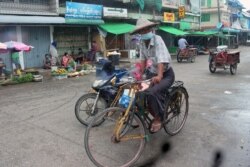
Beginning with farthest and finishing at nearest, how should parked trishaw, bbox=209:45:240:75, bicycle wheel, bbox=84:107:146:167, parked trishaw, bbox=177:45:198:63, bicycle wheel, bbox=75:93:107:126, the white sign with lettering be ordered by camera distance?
parked trishaw, bbox=177:45:198:63 < the white sign with lettering < parked trishaw, bbox=209:45:240:75 < bicycle wheel, bbox=75:93:107:126 < bicycle wheel, bbox=84:107:146:167

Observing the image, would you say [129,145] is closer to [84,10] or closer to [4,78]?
[4,78]

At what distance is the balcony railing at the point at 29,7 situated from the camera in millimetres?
14751

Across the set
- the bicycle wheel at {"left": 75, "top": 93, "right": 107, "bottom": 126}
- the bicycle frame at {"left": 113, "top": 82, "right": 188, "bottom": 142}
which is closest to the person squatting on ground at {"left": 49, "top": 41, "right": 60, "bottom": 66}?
the bicycle wheel at {"left": 75, "top": 93, "right": 107, "bottom": 126}

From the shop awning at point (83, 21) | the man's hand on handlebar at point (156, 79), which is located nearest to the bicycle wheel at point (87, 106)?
the man's hand on handlebar at point (156, 79)

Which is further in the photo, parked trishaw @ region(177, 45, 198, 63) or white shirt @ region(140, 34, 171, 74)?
parked trishaw @ region(177, 45, 198, 63)

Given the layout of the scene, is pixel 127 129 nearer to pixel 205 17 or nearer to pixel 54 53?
pixel 54 53

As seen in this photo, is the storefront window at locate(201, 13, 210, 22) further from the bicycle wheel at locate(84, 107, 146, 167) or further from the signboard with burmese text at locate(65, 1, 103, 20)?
the bicycle wheel at locate(84, 107, 146, 167)

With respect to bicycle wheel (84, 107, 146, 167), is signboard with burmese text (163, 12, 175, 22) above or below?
above

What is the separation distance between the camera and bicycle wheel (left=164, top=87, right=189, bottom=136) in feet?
16.5

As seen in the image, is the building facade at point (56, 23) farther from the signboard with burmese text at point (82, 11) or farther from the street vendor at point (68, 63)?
the street vendor at point (68, 63)

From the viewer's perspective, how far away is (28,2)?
53.4ft

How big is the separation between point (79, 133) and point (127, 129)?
157 centimetres

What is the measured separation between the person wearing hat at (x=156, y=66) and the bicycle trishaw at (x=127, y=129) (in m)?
0.13

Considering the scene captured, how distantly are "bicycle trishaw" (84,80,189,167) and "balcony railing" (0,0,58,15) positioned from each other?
11.6m
